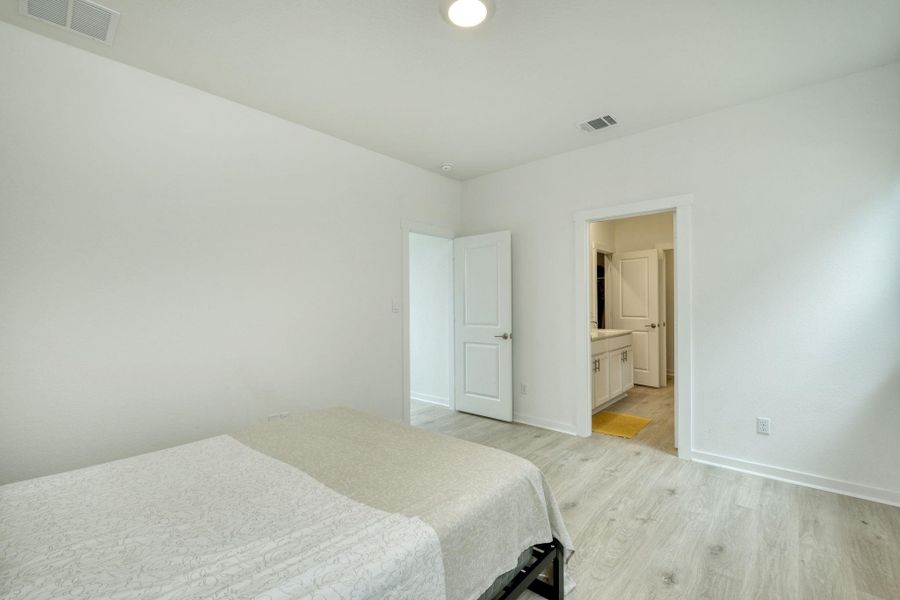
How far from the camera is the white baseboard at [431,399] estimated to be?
489 centimetres

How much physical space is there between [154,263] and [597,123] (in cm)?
330

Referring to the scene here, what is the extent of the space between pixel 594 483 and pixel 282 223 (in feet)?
9.66

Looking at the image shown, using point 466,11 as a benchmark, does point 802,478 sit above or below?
below

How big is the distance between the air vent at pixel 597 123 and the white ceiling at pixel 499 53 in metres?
0.09

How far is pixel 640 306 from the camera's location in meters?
5.79

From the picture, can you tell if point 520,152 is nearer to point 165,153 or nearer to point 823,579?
point 165,153

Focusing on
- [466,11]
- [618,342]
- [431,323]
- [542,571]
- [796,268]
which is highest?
[466,11]

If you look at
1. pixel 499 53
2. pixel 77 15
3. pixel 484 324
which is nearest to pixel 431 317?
pixel 484 324

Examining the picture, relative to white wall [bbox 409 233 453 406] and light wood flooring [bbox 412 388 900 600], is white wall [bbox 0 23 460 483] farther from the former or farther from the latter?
light wood flooring [bbox 412 388 900 600]

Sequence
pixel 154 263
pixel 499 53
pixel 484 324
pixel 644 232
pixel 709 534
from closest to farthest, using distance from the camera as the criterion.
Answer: pixel 709 534
pixel 499 53
pixel 154 263
pixel 484 324
pixel 644 232

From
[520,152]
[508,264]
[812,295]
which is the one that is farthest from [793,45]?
[508,264]

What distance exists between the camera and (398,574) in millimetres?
1032

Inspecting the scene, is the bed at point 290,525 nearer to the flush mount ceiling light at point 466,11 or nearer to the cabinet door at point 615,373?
the flush mount ceiling light at point 466,11

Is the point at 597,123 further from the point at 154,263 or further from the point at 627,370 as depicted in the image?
the point at 154,263
